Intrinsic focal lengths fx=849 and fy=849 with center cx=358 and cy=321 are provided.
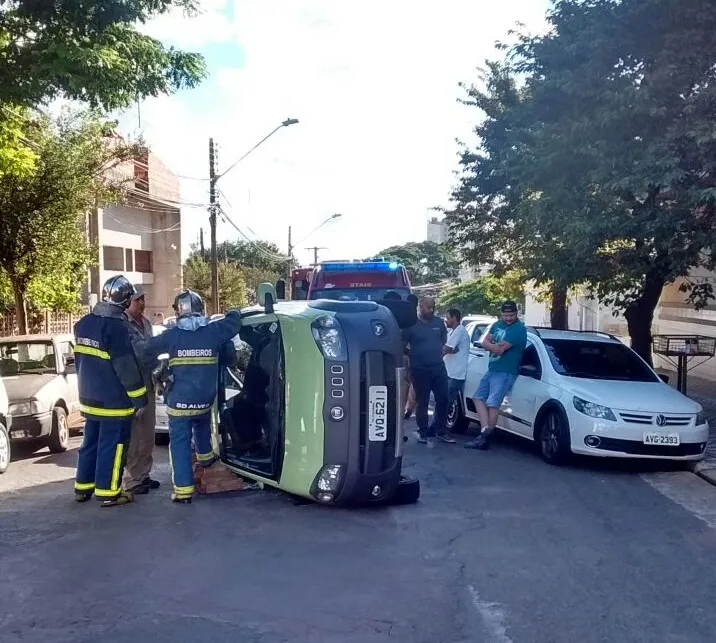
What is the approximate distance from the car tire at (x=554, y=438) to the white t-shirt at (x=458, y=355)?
193cm

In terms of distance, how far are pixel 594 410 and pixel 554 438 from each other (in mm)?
642

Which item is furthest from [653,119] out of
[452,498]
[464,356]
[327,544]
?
[327,544]

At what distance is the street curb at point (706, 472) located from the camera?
28.6 feet

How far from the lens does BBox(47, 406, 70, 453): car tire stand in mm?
10500

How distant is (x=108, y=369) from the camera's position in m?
7.16

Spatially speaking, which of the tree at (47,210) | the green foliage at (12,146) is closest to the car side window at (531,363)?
the green foliage at (12,146)

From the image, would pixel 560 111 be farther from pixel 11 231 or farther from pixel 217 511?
pixel 11 231

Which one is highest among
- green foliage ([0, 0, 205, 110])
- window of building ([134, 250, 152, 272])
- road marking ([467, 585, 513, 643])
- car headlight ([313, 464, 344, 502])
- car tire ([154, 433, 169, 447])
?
green foliage ([0, 0, 205, 110])

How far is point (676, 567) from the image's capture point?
580 centimetres

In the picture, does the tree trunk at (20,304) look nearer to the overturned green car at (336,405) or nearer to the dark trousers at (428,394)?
the dark trousers at (428,394)

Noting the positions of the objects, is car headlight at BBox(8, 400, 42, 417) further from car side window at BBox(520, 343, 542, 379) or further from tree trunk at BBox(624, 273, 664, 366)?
tree trunk at BBox(624, 273, 664, 366)

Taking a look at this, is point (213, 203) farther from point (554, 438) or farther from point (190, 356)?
point (190, 356)

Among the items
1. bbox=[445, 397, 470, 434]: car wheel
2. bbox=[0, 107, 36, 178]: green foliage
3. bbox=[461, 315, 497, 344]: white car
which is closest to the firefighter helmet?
bbox=[445, 397, 470, 434]: car wheel

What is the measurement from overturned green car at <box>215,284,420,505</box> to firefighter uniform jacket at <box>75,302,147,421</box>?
117cm
